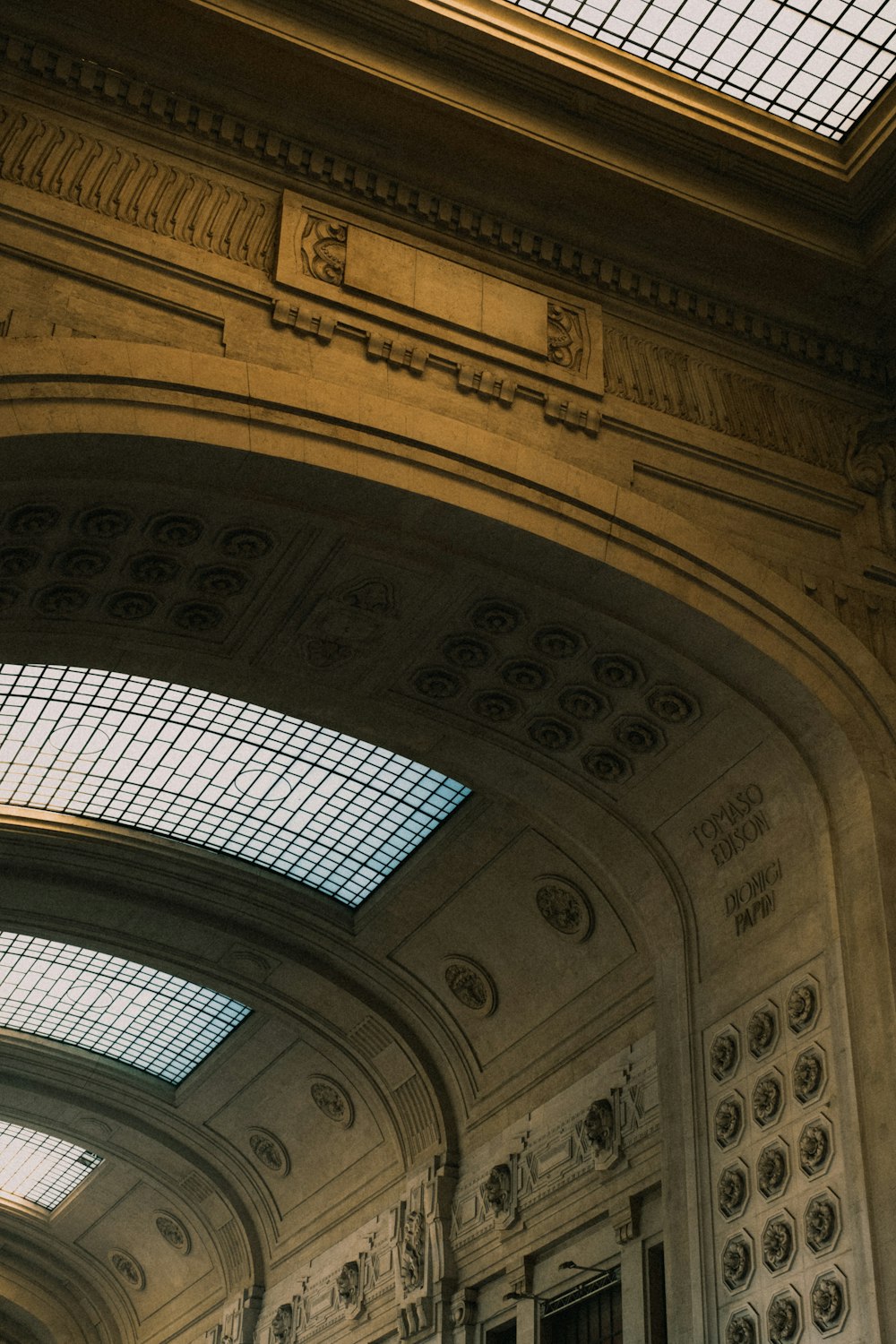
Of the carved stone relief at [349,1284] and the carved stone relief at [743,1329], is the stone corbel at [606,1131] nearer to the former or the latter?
the carved stone relief at [743,1329]

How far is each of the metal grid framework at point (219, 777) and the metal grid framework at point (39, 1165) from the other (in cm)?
926

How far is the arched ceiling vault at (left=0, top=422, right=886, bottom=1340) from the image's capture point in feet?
37.8

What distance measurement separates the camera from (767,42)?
38.3 feet

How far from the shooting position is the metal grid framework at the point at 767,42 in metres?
11.5

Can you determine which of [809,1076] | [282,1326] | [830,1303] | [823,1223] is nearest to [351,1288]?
[282,1326]

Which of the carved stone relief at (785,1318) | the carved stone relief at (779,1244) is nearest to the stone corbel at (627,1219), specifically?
the carved stone relief at (779,1244)

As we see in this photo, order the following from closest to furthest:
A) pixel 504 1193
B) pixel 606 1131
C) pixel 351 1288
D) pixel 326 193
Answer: pixel 326 193 < pixel 606 1131 < pixel 504 1193 < pixel 351 1288

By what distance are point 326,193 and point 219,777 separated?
685cm

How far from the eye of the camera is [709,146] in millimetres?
12125

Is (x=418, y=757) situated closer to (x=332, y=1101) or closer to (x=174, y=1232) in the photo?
(x=332, y=1101)

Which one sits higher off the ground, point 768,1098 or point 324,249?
point 324,249

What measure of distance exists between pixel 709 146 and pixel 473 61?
190cm

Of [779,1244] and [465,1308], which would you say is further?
[465,1308]

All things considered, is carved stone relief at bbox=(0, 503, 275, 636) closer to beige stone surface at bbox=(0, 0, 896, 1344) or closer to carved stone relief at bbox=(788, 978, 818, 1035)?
beige stone surface at bbox=(0, 0, 896, 1344)
